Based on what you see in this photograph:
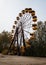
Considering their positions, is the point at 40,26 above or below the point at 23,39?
above

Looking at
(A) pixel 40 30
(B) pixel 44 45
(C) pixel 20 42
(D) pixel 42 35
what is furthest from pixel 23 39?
(A) pixel 40 30

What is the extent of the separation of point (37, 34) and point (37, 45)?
1705 centimetres

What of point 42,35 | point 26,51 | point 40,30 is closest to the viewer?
point 26,51

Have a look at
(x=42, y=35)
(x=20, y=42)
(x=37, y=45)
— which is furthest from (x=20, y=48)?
(x=42, y=35)

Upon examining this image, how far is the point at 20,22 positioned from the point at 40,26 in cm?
1718

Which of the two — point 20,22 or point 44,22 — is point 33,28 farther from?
point 44,22

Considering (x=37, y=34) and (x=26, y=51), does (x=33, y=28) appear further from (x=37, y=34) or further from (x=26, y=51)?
(x=37, y=34)

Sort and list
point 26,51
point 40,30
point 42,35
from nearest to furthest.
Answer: point 26,51, point 42,35, point 40,30

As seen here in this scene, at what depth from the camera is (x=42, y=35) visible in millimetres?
54312

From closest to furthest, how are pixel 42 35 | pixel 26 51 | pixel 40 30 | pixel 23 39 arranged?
pixel 26 51
pixel 23 39
pixel 42 35
pixel 40 30

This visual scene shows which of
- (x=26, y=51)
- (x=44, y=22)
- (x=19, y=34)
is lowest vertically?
(x=26, y=51)

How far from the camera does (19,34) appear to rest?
44281mm

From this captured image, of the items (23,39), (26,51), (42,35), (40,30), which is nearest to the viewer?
(26,51)

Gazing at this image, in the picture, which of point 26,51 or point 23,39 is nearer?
point 26,51
